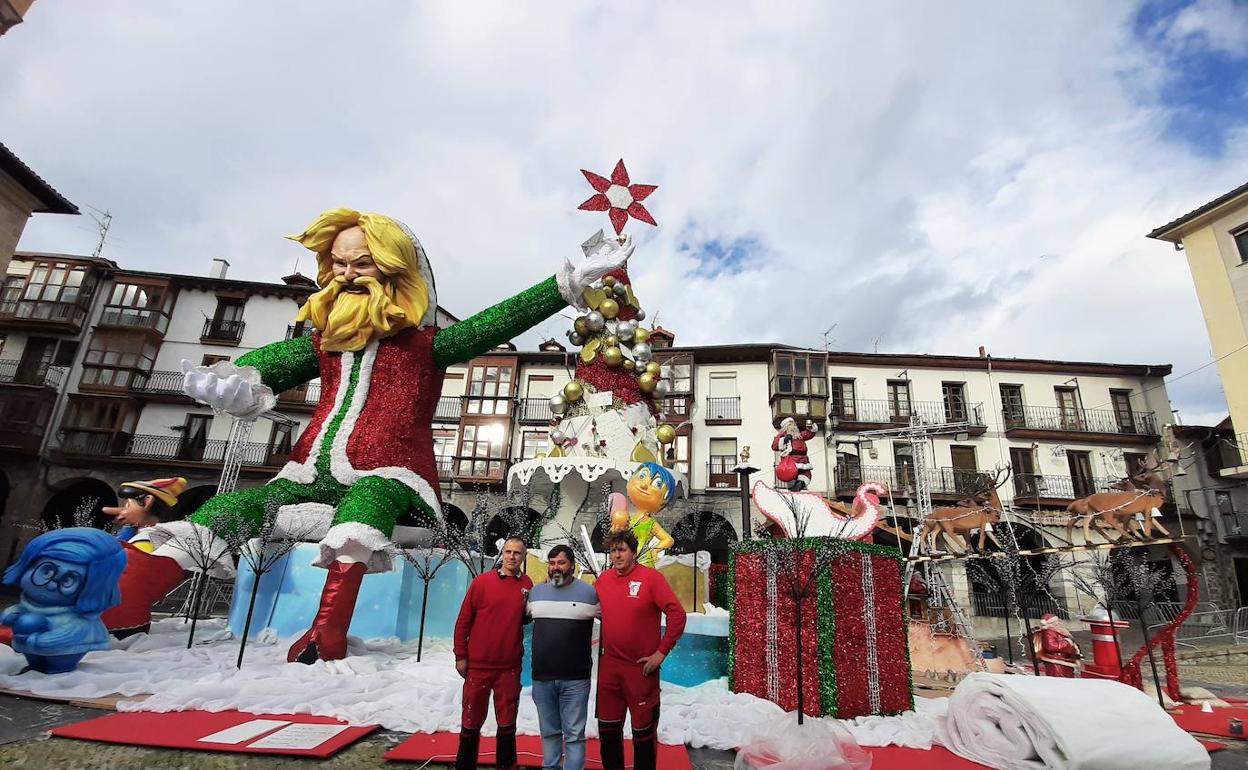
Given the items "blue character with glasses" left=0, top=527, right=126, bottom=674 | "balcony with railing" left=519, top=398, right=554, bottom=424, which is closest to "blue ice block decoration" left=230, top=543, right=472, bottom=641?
A: "blue character with glasses" left=0, top=527, right=126, bottom=674

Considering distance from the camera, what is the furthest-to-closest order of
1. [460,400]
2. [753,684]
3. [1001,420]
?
1. [460,400]
2. [1001,420]
3. [753,684]

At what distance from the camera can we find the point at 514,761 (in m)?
3.43

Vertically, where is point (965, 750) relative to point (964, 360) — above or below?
below

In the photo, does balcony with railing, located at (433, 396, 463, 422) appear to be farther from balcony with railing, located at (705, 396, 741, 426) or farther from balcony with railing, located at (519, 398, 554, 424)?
balcony with railing, located at (705, 396, 741, 426)

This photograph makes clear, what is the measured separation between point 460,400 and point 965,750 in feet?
70.7

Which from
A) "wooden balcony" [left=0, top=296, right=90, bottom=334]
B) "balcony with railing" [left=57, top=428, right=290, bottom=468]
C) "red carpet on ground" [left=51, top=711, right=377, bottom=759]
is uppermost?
"wooden balcony" [left=0, top=296, right=90, bottom=334]

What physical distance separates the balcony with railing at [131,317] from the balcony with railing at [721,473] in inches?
849

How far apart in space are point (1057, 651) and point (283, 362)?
964cm

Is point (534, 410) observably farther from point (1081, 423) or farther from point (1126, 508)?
point (1081, 423)

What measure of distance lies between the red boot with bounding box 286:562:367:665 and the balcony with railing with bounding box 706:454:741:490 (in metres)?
17.5

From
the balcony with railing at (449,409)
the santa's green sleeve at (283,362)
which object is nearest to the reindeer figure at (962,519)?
the santa's green sleeve at (283,362)

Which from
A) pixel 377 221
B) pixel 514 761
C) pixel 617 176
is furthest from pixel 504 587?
pixel 617 176

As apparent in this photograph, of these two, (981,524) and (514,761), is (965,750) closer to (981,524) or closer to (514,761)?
(514,761)

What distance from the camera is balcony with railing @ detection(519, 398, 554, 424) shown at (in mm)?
23062
